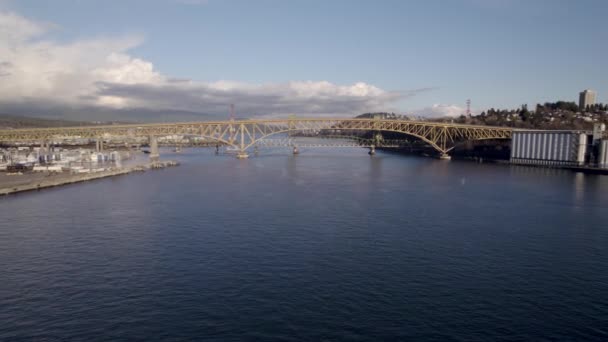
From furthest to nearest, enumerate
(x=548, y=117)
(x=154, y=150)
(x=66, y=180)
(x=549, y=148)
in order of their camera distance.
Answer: (x=548, y=117)
(x=154, y=150)
(x=549, y=148)
(x=66, y=180)

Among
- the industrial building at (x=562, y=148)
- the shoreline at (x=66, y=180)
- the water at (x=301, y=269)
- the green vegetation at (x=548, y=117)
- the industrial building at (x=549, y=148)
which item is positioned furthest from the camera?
the green vegetation at (x=548, y=117)

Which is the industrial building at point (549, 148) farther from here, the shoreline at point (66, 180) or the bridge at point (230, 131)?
the shoreline at point (66, 180)

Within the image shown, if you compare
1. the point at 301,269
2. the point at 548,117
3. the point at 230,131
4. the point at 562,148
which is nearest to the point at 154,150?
the point at 230,131

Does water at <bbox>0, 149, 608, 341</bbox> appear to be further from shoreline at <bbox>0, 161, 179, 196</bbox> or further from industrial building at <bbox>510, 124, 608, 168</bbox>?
industrial building at <bbox>510, 124, 608, 168</bbox>

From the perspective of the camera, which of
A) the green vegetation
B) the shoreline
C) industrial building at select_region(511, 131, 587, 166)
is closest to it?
the shoreline

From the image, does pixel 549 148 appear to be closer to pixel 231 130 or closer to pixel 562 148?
pixel 562 148

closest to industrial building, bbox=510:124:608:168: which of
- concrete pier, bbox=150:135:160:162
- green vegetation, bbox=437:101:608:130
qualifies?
green vegetation, bbox=437:101:608:130

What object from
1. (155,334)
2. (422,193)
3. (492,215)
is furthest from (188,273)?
(422,193)

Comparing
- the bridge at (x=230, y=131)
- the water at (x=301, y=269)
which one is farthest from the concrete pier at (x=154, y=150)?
the water at (x=301, y=269)
